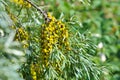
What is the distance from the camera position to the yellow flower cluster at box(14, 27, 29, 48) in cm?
238

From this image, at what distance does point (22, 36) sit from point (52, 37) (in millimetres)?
178

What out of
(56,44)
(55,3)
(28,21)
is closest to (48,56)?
(56,44)

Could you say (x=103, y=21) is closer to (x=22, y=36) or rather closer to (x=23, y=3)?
(x=23, y=3)

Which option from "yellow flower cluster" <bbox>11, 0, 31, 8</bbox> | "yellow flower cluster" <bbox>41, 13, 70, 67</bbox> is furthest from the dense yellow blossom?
"yellow flower cluster" <bbox>11, 0, 31, 8</bbox>

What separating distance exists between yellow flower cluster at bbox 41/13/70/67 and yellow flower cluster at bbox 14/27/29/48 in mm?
103

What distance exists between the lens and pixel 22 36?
7.92 ft

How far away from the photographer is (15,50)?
1.96 meters

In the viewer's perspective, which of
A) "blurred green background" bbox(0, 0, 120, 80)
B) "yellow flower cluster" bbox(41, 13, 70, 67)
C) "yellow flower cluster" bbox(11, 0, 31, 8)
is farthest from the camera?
"blurred green background" bbox(0, 0, 120, 80)

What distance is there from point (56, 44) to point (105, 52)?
305cm

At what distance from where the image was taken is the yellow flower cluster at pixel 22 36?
93.8 inches

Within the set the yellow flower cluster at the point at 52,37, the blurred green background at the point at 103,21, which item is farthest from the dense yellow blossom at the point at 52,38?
the blurred green background at the point at 103,21

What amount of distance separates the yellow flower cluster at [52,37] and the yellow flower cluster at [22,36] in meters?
0.10

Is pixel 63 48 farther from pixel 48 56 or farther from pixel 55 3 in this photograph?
pixel 55 3

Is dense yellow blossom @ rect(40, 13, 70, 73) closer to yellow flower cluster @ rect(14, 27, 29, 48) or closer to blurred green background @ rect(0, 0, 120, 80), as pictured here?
yellow flower cluster @ rect(14, 27, 29, 48)
